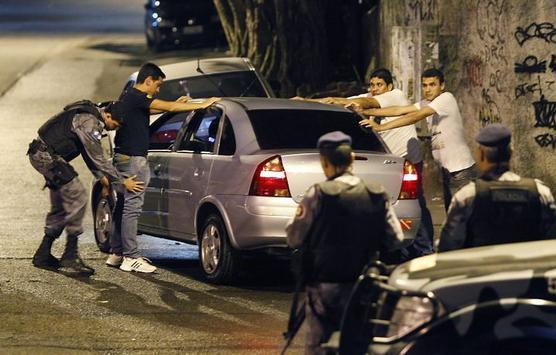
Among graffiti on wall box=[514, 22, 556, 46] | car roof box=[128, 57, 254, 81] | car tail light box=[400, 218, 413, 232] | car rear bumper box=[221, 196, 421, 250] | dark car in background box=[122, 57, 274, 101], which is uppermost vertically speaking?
graffiti on wall box=[514, 22, 556, 46]

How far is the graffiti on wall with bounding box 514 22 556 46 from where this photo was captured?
555 inches

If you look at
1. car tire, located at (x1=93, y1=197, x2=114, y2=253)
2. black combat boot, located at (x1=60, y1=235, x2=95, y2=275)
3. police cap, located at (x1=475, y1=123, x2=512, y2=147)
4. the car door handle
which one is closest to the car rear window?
the car door handle

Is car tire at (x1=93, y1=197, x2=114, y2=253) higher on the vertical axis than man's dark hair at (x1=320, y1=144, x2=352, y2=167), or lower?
lower

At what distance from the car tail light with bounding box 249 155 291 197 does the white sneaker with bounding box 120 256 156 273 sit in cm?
153

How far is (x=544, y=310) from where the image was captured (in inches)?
229

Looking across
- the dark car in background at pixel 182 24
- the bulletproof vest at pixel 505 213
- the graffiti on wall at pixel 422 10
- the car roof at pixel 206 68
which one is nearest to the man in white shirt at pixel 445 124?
the car roof at pixel 206 68

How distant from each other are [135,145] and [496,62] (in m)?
5.19

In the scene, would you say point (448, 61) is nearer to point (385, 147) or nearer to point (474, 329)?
point (385, 147)

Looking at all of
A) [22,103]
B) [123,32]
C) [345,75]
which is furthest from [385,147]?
[123,32]

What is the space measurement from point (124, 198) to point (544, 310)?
6070 mm

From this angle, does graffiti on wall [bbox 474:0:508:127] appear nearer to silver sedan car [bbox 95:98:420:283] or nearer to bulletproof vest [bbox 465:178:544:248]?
silver sedan car [bbox 95:98:420:283]

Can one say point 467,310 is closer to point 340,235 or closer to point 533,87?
point 340,235

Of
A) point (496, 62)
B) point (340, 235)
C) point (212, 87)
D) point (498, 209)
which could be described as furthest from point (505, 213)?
point (212, 87)

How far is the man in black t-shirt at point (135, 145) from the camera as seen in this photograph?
1122 centimetres
